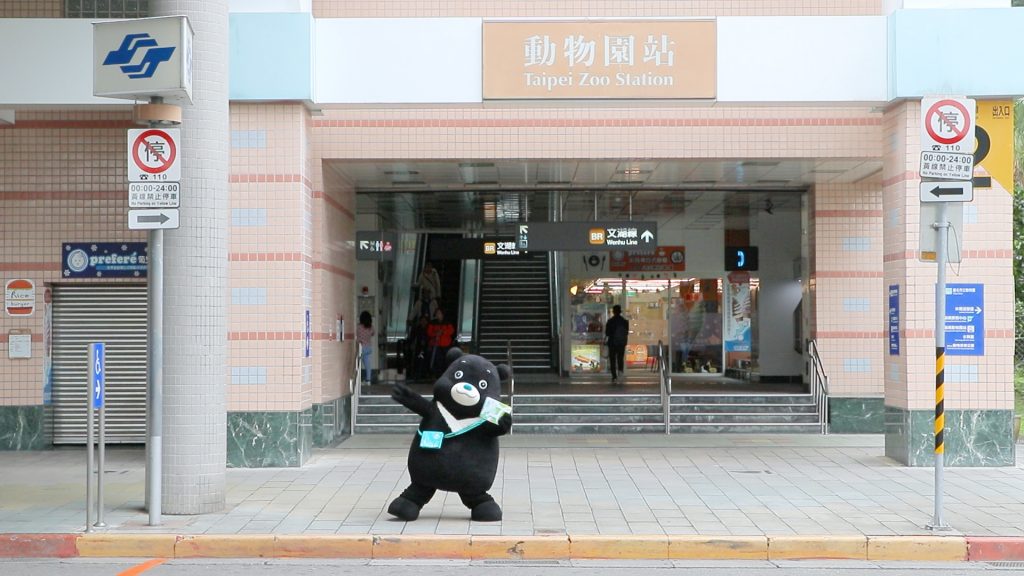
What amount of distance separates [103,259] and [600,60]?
7.04 metres

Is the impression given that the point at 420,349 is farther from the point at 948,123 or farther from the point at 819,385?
the point at 948,123

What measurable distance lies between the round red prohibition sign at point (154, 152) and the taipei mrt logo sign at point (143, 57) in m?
0.42

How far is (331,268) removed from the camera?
15.1 m

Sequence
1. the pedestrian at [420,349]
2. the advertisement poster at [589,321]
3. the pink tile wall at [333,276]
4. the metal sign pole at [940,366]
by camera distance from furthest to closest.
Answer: the advertisement poster at [589,321] < the pedestrian at [420,349] < the pink tile wall at [333,276] < the metal sign pole at [940,366]

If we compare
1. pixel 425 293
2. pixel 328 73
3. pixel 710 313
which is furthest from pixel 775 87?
pixel 425 293

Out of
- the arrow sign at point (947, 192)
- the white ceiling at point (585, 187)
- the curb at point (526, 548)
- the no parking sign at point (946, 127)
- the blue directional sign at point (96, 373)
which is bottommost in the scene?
the curb at point (526, 548)

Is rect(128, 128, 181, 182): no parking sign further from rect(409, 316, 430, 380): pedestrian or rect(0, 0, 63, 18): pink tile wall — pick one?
rect(409, 316, 430, 380): pedestrian

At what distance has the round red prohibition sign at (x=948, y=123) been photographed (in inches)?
355

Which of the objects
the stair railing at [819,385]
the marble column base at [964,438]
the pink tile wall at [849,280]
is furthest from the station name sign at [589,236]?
the marble column base at [964,438]

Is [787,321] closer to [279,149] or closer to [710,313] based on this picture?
[710,313]

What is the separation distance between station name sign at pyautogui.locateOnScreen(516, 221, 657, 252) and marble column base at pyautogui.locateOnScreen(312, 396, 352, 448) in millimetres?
3713

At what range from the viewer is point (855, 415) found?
637 inches

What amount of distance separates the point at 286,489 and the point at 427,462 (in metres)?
2.51

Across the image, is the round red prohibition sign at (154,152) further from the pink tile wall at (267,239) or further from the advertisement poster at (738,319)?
the advertisement poster at (738,319)
